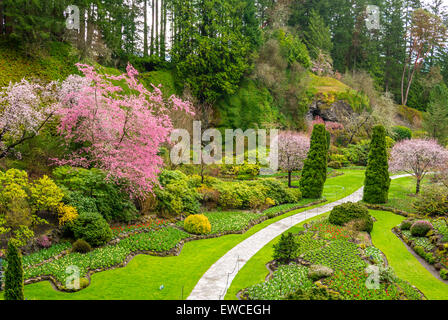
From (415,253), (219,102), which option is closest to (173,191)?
(415,253)

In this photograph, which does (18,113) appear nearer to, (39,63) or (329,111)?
(39,63)

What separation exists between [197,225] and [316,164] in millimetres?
10778

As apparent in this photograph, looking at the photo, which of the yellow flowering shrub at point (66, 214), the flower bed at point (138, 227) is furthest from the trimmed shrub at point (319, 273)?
the yellow flowering shrub at point (66, 214)

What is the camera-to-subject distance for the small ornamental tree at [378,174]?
2041cm

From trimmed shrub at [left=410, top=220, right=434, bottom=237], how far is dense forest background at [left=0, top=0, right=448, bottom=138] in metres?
21.7

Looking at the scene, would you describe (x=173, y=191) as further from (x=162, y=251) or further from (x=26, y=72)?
(x=26, y=72)

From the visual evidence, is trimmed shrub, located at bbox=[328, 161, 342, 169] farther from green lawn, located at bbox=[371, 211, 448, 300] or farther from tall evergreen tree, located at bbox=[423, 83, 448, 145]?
green lawn, located at bbox=[371, 211, 448, 300]

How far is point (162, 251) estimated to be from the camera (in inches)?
477

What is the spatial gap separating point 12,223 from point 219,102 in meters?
28.8

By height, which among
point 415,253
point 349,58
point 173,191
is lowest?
point 415,253

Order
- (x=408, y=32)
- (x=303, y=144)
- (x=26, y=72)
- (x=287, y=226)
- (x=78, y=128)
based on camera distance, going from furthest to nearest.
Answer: (x=408, y=32), (x=303, y=144), (x=26, y=72), (x=287, y=226), (x=78, y=128)

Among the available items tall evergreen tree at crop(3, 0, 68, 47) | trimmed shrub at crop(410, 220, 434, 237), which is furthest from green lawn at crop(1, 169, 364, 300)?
tall evergreen tree at crop(3, 0, 68, 47)

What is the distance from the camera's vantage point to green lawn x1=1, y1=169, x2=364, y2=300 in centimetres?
882

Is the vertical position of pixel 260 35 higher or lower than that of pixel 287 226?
higher
